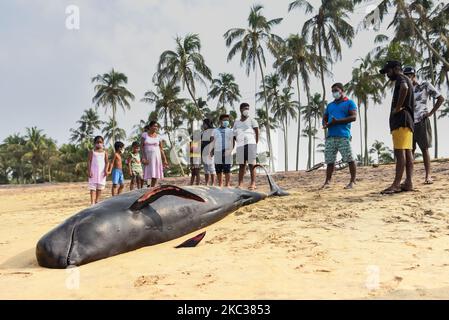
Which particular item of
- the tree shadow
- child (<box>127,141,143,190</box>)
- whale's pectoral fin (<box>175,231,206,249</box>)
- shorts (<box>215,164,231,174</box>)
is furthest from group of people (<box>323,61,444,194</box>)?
the tree shadow

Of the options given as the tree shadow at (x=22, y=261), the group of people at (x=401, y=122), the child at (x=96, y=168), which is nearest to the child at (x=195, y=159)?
the child at (x=96, y=168)

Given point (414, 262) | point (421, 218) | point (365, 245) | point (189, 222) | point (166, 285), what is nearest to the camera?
point (166, 285)

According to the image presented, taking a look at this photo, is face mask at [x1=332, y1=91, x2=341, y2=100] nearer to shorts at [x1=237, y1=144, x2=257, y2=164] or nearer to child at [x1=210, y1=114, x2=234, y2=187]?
shorts at [x1=237, y1=144, x2=257, y2=164]

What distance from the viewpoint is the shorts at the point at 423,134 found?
6.44 metres

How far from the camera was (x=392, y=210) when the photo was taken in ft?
16.6

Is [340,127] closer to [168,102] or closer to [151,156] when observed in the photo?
[151,156]

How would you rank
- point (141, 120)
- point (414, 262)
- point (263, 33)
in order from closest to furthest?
point (414, 262) → point (263, 33) → point (141, 120)

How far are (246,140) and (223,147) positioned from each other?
55 cm

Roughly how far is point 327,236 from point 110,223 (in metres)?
2.35

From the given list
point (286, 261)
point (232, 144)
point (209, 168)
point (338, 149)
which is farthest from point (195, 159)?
point (286, 261)

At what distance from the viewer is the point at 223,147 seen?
28.3 ft
